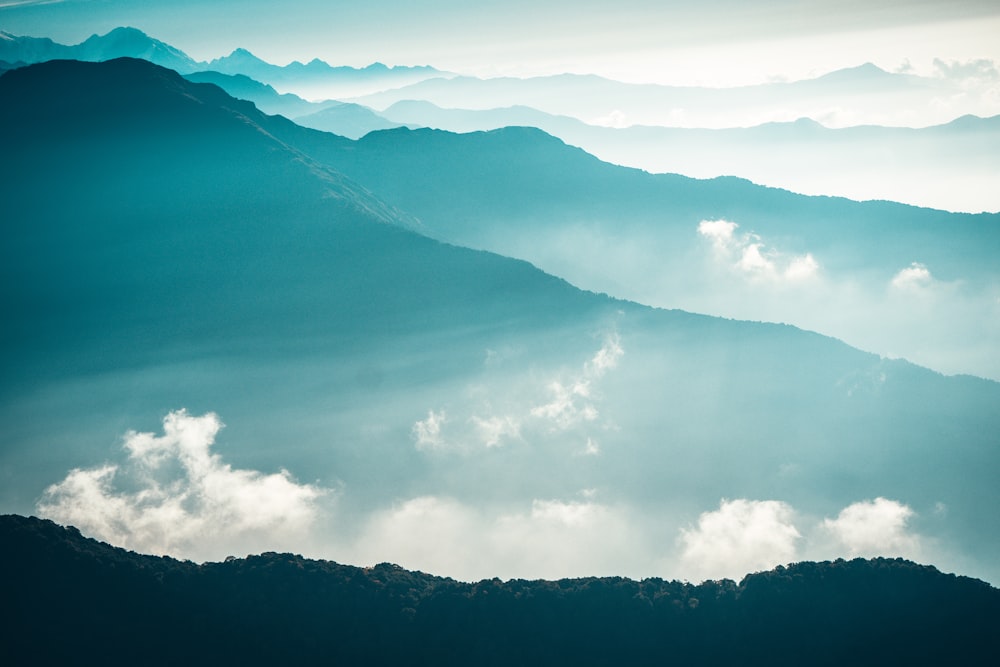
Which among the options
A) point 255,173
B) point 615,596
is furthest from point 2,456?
point 615,596

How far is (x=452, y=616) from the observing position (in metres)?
68.9

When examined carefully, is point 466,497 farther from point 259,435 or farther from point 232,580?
point 232,580

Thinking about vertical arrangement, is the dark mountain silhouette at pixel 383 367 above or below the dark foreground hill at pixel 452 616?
above

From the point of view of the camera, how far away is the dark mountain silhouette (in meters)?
158

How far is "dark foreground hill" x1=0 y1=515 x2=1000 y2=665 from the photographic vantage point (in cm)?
6525

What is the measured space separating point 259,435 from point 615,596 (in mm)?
108113

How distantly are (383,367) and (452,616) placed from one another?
111435 mm

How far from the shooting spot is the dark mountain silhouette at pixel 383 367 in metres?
158

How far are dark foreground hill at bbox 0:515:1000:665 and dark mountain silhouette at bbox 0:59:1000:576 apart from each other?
80690 mm

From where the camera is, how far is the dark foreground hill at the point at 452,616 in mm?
65250

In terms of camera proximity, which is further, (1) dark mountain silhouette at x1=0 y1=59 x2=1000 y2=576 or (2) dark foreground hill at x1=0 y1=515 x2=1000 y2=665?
(1) dark mountain silhouette at x1=0 y1=59 x2=1000 y2=576

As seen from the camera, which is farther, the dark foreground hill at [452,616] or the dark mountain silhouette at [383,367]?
the dark mountain silhouette at [383,367]

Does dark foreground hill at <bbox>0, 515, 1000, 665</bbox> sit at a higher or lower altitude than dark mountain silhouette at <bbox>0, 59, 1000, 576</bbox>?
lower

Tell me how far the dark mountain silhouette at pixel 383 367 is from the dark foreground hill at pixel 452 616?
80690 mm
